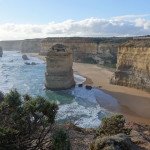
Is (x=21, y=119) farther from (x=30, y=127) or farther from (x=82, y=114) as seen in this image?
(x=82, y=114)

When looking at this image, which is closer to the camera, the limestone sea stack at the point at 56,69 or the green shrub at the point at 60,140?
the green shrub at the point at 60,140

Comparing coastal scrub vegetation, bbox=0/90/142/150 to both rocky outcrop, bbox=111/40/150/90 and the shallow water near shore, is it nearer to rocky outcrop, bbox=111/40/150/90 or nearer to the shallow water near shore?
the shallow water near shore

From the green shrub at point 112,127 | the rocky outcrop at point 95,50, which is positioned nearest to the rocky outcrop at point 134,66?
the green shrub at point 112,127

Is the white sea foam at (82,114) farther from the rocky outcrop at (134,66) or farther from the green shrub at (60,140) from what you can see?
the green shrub at (60,140)

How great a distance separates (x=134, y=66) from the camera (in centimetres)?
6112

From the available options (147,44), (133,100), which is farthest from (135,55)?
(133,100)

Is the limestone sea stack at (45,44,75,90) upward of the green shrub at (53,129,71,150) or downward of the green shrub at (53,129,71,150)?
downward

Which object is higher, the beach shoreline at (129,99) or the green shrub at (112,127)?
the green shrub at (112,127)

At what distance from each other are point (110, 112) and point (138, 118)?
392 centimetres

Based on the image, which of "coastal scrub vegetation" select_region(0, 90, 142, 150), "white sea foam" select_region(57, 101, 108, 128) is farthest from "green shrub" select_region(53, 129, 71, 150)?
"white sea foam" select_region(57, 101, 108, 128)

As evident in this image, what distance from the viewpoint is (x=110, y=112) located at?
42.8 m

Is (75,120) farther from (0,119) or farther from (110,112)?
(0,119)

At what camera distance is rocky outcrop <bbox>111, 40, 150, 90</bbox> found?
189ft

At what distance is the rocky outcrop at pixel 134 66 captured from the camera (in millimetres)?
57734
